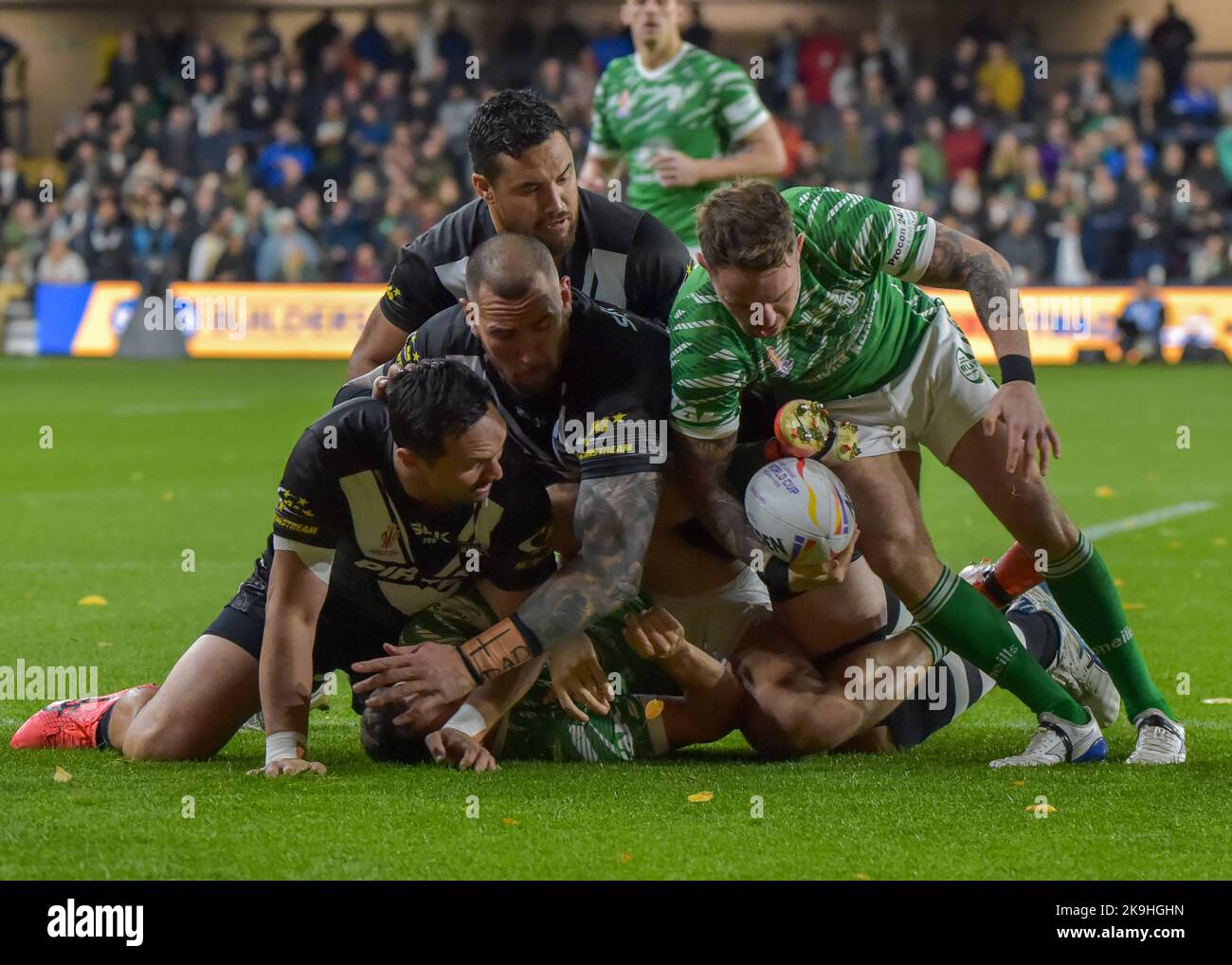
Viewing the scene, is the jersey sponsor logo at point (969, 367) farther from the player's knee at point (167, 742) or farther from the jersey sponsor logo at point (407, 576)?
the player's knee at point (167, 742)

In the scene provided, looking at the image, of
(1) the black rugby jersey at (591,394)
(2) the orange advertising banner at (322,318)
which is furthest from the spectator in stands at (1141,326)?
(1) the black rugby jersey at (591,394)

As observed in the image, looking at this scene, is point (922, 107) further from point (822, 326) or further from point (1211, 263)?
point (822, 326)

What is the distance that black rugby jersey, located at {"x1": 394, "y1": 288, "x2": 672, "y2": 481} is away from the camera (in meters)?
4.67

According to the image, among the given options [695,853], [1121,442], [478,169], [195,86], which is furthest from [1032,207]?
[695,853]

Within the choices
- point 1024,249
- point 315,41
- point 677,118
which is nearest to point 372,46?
point 315,41

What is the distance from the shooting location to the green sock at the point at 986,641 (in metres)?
4.85

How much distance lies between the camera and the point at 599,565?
4.60 metres

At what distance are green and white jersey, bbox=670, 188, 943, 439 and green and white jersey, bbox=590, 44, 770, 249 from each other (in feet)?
11.2

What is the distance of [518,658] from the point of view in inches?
181

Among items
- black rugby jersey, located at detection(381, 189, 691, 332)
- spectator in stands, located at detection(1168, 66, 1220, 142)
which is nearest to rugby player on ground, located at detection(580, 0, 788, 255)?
black rugby jersey, located at detection(381, 189, 691, 332)

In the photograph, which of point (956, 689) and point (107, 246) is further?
point (107, 246)

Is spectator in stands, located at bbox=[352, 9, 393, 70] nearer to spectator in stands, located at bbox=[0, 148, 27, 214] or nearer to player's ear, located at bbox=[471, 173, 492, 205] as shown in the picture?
spectator in stands, located at bbox=[0, 148, 27, 214]

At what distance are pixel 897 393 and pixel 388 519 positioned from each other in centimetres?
144

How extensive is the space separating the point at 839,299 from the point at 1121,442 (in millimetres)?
8690
